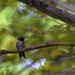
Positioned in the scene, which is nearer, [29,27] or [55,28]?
[55,28]

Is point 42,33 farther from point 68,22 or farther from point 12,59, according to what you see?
point 12,59

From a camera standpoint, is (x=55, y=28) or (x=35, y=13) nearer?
(x=55, y=28)

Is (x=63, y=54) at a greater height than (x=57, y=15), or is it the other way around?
(x=57, y=15)

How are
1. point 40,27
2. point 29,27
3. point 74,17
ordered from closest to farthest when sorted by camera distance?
point 74,17
point 40,27
point 29,27

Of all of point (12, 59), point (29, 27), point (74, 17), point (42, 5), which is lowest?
point (12, 59)

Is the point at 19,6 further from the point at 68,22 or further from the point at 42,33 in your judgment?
the point at 68,22

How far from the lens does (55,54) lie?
2223 mm

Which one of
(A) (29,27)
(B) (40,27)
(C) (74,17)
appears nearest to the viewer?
(C) (74,17)

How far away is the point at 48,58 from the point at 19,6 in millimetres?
865

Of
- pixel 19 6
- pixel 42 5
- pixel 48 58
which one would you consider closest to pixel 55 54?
pixel 48 58

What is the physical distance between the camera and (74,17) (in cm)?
211

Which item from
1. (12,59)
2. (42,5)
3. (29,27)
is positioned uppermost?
(42,5)

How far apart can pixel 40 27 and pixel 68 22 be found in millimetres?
397

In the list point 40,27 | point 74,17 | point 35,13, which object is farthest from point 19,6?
point 74,17
